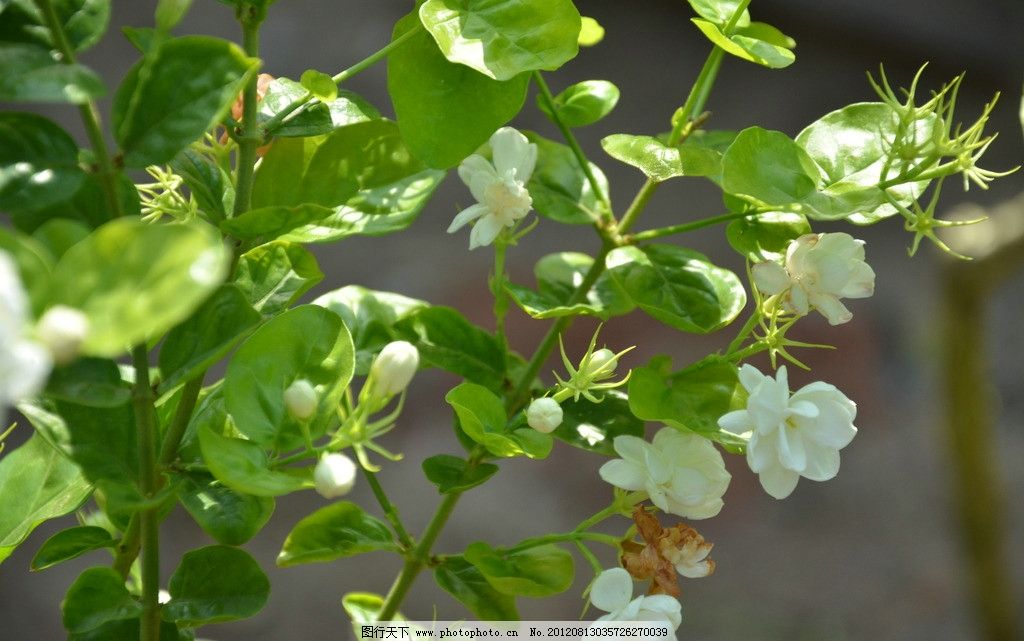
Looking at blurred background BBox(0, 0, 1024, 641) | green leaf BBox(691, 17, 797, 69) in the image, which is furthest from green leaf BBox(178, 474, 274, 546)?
blurred background BBox(0, 0, 1024, 641)

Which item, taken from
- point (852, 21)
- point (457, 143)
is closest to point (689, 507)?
point (457, 143)

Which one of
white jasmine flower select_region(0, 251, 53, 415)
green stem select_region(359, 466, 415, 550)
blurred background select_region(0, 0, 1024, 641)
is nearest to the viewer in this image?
white jasmine flower select_region(0, 251, 53, 415)

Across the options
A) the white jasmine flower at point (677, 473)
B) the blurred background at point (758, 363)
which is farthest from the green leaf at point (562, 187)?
the blurred background at point (758, 363)

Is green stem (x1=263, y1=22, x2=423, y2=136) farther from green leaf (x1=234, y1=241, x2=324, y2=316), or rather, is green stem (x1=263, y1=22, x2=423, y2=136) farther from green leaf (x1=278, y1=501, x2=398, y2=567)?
green leaf (x1=278, y1=501, x2=398, y2=567)

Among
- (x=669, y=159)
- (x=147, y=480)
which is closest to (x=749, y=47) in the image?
(x=669, y=159)

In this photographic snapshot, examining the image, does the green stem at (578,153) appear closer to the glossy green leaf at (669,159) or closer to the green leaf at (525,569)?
the glossy green leaf at (669,159)

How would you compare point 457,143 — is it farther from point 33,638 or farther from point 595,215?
point 33,638

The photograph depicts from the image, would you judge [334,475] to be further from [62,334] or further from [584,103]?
[584,103]
